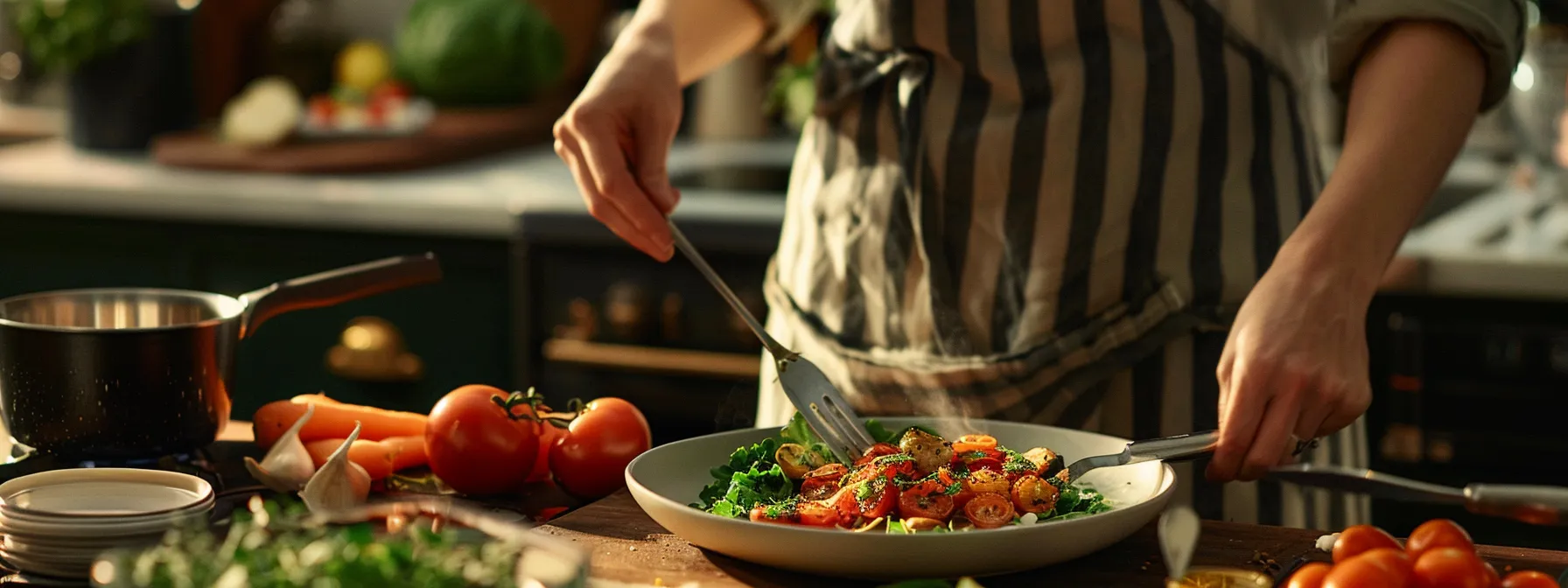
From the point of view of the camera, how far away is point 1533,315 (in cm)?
175

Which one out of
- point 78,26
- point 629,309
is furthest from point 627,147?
point 78,26

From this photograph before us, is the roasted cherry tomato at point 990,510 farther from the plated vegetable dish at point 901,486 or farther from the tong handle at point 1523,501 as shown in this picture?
the tong handle at point 1523,501

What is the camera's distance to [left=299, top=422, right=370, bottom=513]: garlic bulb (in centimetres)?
96

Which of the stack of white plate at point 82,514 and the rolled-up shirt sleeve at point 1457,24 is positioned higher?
the rolled-up shirt sleeve at point 1457,24

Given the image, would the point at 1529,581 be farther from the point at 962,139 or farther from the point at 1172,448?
the point at 962,139

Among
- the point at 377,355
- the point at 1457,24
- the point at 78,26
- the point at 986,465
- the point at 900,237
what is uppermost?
the point at 78,26

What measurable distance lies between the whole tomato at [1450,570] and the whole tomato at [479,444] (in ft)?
1.81

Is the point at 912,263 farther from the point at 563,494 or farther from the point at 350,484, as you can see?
the point at 350,484

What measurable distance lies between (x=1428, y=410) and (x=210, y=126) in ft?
6.94

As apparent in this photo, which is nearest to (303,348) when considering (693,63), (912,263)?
(693,63)

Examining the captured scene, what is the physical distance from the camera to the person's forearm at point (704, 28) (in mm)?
1379

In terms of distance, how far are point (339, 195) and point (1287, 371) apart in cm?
165

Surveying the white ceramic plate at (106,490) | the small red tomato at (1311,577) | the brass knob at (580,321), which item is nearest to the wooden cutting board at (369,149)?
the brass knob at (580,321)

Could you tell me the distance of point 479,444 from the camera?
3.38 ft
